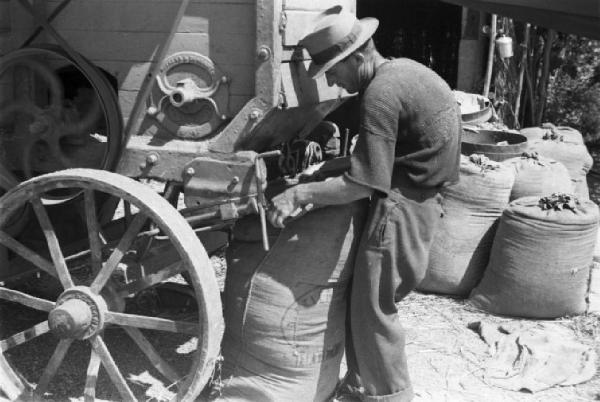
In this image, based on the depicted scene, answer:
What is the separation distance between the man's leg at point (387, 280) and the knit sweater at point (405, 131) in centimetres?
12

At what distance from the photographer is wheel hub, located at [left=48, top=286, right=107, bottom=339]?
2967mm

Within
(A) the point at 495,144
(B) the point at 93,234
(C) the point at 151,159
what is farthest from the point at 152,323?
(A) the point at 495,144

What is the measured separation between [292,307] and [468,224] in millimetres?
1936

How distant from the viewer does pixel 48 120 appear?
3346 millimetres

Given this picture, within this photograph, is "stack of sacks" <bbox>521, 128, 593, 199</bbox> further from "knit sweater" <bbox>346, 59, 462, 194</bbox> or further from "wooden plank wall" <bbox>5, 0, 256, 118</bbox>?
"wooden plank wall" <bbox>5, 0, 256, 118</bbox>

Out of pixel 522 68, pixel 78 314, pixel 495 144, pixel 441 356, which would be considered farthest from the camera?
pixel 522 68

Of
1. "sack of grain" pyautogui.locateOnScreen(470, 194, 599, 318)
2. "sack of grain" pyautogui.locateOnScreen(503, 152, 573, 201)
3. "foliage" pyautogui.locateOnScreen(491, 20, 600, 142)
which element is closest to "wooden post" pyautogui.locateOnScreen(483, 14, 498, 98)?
"foliage" pyautogui.locateOnScreen(491, 20, 600, 142)

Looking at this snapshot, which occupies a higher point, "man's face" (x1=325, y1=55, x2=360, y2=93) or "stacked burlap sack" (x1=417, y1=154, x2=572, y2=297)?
"man's face" (x1=325, y1=55, x2=360, y2=93)

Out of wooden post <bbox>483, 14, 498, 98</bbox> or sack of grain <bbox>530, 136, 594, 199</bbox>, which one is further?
wooden post <bbox>483, 14, 498, 98</bbox>

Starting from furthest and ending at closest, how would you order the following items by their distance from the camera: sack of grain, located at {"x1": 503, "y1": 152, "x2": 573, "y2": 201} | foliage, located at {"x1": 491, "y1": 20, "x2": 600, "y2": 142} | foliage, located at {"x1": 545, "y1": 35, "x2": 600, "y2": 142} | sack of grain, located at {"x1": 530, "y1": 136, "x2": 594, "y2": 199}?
foliage, located at {"x1": 545, "y1": 35, "x2": 600, "y2": 142}
foliage, located at {"x1": 491, "y1": 20, "x2": 600, "y2": 142}
sack of grain, located at {"x1": 530, "y1": 136, "x2": 594, "y2": 199}
sack of grain, located at {"x1": 503, "y1": 152, "x2": 573, "y2": 201}

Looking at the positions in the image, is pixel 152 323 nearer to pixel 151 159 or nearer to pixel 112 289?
pixel 112 289

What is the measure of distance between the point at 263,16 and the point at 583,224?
245 centimetres

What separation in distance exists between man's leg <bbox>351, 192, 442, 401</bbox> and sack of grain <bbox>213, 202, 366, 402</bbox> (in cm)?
10

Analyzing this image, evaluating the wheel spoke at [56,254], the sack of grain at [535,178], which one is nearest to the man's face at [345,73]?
the wheel spoke at [56,254]
